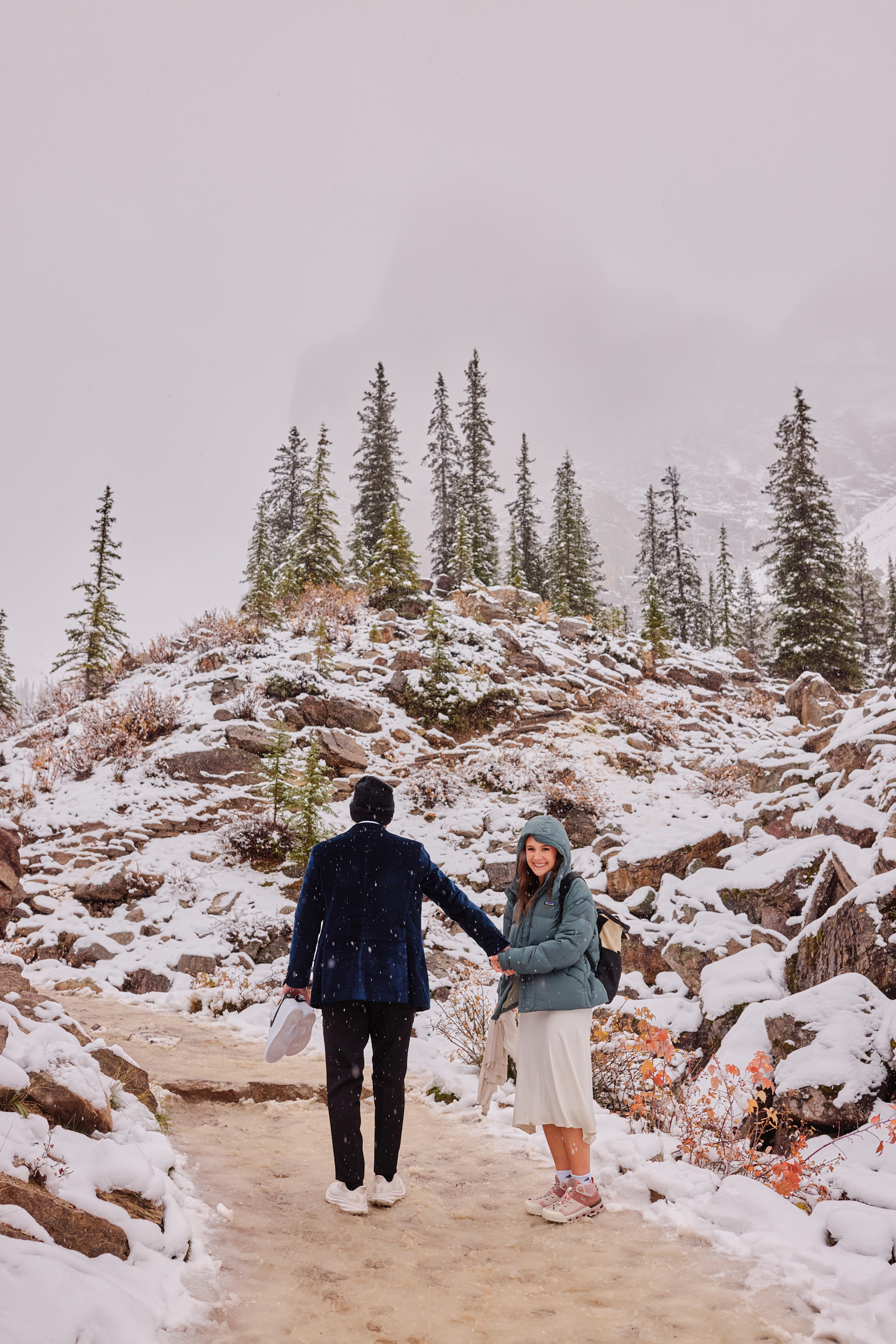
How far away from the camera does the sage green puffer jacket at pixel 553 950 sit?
3.75 m

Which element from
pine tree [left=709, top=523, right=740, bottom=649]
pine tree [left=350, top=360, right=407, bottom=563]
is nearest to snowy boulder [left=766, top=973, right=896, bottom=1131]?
pine tree [left=350, top=360, right=407, bottom=563]

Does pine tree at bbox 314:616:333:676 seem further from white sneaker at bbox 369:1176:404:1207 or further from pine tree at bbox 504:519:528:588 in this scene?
pine tree at bbox 504:519:528:588

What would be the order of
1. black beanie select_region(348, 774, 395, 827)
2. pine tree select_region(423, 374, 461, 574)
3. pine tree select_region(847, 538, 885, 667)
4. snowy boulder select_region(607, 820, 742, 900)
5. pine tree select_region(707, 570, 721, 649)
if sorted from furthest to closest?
pine tree select_region(707, 570, 721, 649)
pine tree select_region(847, 538, 885, 667)
pine tree select_region(423, 374, 461, 574)
snowy boulder select_region(607, 820, 742, 900)
black beanie select_region(348, 774, 395, 827)

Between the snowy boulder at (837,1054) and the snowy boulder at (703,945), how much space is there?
7.89 ft

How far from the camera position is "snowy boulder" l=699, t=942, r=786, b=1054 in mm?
6129

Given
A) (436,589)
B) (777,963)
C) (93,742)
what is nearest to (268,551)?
(436,589)

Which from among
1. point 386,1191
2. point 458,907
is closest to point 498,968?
point 458,907

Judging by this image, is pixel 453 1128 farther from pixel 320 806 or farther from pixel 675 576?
pixel 675 576

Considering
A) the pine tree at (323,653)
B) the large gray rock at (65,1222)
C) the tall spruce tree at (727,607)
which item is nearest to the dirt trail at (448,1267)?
the large gray rock at (65,1222)

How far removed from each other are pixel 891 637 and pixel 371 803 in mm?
35936

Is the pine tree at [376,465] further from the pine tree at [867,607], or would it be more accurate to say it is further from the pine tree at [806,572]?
the pine tree at [867,607]

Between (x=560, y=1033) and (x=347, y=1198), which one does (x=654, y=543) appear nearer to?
(x=560, y=1033)

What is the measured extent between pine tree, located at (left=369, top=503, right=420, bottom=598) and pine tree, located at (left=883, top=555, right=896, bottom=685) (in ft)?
48.4

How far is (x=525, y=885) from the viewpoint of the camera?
4.23 metres
